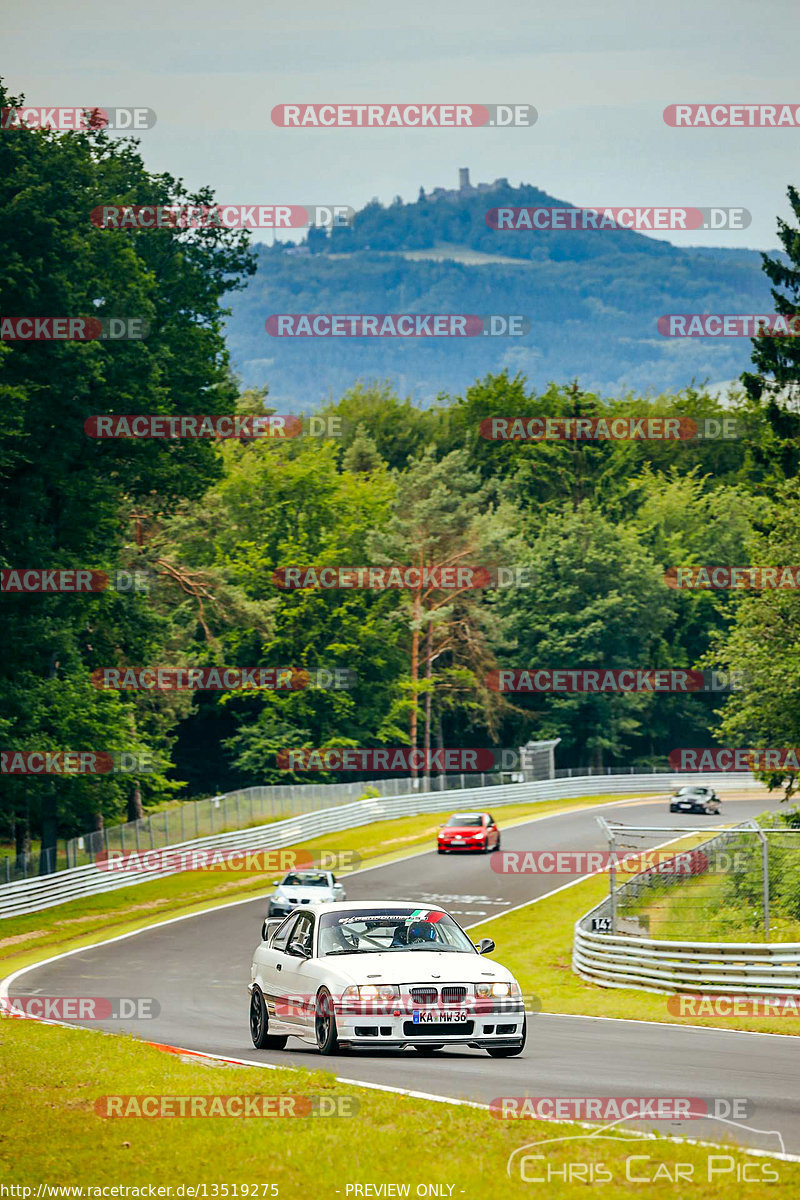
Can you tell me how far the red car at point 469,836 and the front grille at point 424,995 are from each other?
36.7 metres

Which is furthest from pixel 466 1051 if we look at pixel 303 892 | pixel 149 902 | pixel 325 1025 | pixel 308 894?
pixel 149 902

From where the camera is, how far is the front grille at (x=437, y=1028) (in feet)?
44.0

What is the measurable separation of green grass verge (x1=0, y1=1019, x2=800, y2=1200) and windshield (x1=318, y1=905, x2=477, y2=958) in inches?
99.2

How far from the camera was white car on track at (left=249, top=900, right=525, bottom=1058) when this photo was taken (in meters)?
13.5

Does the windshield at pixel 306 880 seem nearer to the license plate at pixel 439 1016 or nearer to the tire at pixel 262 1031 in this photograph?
the tire at pixel 262 1031

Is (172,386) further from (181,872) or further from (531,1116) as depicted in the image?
(531,1116)

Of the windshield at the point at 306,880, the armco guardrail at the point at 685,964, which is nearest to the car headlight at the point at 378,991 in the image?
the armco guardrail at the point at 685,964

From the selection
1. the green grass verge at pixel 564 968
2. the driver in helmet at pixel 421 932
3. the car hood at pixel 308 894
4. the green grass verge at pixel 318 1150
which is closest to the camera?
the green grass verge at pixel 318 1150

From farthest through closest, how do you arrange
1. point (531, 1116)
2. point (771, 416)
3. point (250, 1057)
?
point (771, 416) → point (250, 1057) → point (531, 1116)

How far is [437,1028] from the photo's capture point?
44.1 feet

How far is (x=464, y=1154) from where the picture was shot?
902 centimetres

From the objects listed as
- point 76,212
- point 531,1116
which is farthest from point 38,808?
point 531,1116

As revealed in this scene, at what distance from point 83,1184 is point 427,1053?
6.54 meters

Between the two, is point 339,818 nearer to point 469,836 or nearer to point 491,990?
point 469,836
